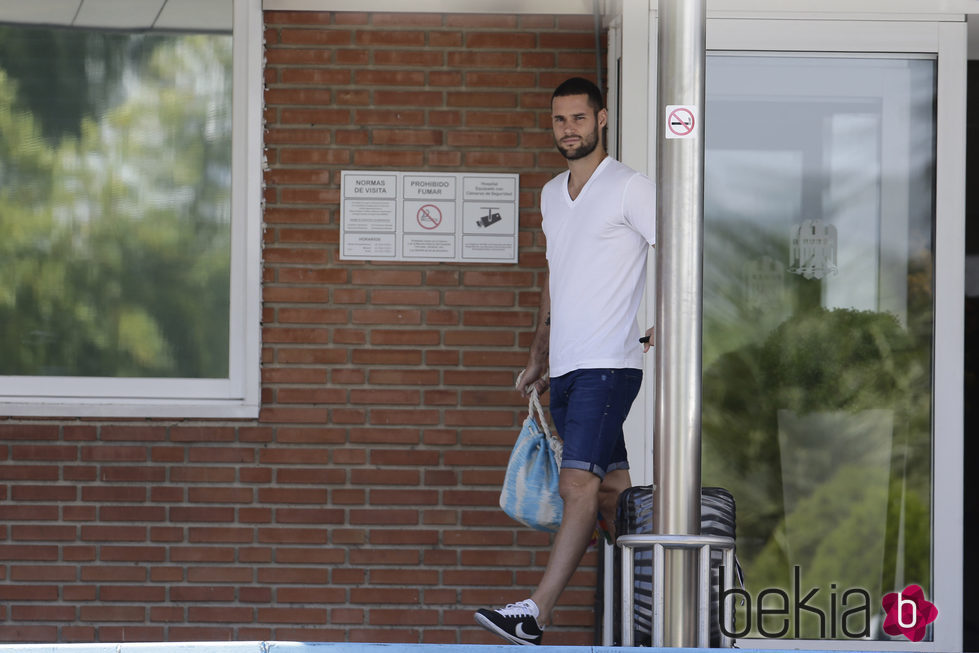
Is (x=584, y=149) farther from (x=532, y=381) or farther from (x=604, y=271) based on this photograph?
(x=532, y=381)

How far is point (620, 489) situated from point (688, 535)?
3.66ft

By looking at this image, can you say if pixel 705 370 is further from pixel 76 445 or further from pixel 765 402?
pixel 76 445

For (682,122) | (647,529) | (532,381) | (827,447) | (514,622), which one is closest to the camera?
(682,122)

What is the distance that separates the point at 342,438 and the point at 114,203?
4.59 ft

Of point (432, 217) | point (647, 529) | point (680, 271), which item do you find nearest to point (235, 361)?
point (432, 217)

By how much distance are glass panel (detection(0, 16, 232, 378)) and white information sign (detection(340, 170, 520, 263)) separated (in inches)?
22.0

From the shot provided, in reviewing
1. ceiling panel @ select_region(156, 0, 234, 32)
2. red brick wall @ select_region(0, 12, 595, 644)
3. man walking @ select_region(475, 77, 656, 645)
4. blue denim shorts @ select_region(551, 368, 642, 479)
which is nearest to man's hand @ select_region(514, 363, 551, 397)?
man walking @ select_region(475, 77, 656, 645)

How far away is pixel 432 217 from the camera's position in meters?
5.07

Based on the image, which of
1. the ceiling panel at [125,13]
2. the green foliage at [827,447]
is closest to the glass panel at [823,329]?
the green foliage at [827,447]

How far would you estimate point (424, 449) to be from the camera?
5074mm

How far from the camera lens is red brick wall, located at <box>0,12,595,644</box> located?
198 inches

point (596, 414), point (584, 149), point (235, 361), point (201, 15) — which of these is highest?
point (201, 15)

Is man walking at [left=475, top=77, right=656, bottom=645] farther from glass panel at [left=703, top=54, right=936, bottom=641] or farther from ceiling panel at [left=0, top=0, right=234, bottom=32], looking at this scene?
ceiling panel at [left=0, top=0, right=234, bottom=32]

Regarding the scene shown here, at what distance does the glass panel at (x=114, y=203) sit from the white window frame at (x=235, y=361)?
0.06 m
